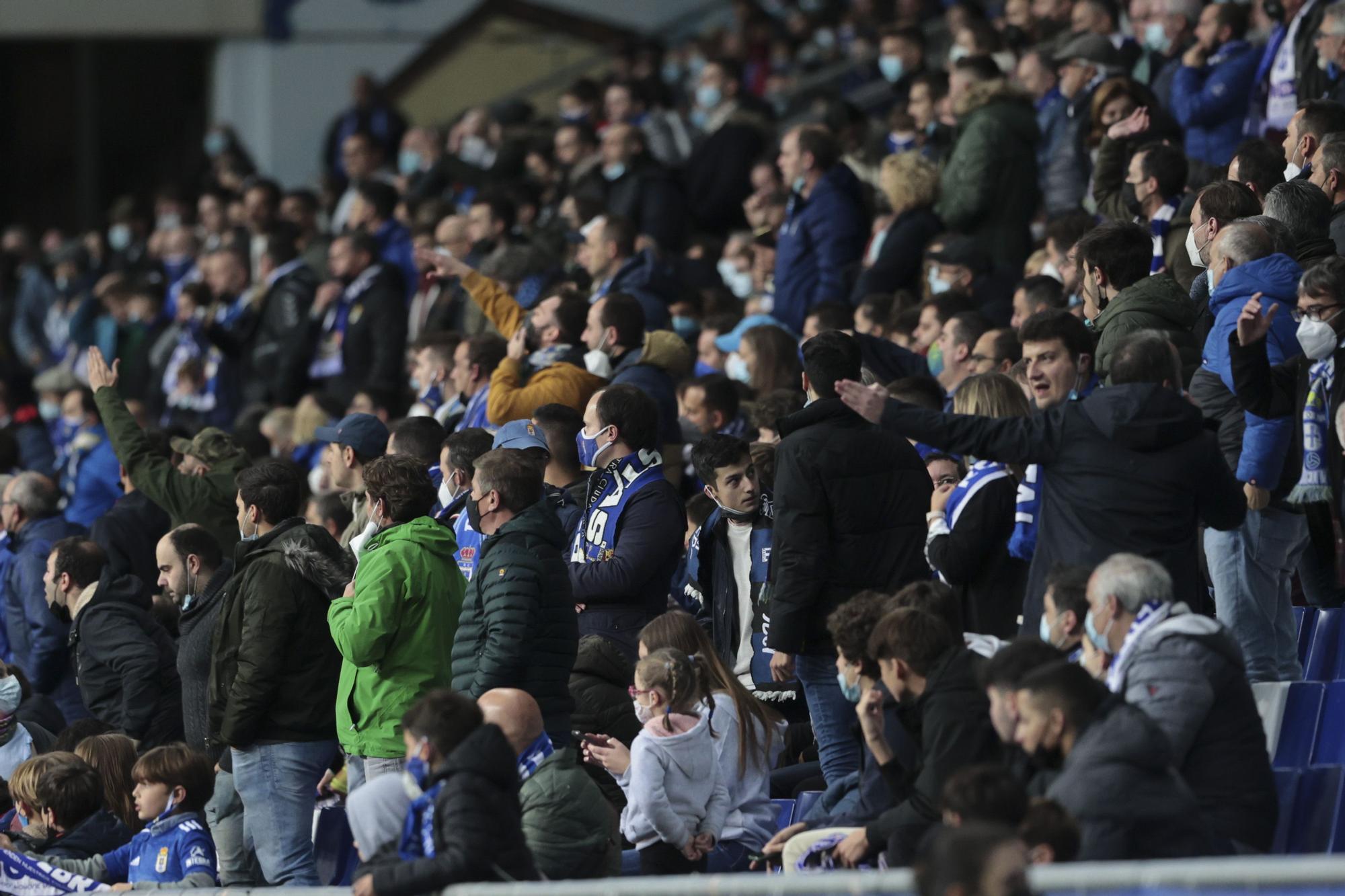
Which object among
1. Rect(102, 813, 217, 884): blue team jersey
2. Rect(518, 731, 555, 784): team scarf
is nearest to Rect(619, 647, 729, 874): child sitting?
Rect(518, 731, 555, 784): team scarf

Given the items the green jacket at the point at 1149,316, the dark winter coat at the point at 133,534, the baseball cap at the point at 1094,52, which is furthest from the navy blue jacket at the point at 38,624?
the baseball cap at the point at 1094,52

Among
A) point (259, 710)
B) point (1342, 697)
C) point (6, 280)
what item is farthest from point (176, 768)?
point (6, 280)

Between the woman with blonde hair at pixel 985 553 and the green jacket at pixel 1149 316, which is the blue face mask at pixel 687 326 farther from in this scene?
the woman with blonde hair at pixel 985 553

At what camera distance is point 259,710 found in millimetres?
6742

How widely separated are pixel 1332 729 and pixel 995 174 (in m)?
5.03

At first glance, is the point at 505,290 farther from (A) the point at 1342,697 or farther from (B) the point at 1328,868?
(B) the point at 1328,868

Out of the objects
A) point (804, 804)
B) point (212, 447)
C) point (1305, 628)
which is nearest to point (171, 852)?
point (804, 804)

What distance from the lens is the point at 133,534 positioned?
905 cm

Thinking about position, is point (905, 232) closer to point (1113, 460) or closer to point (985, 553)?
point (985, 553)

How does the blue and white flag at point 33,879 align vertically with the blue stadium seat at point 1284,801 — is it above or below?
below

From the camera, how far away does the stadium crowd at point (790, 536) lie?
5129 mm

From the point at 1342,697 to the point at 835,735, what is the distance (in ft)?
5.07

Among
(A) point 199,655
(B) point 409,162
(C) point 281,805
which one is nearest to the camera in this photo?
Result: (C) point 281,805

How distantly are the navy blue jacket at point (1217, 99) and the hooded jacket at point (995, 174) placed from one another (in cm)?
77
